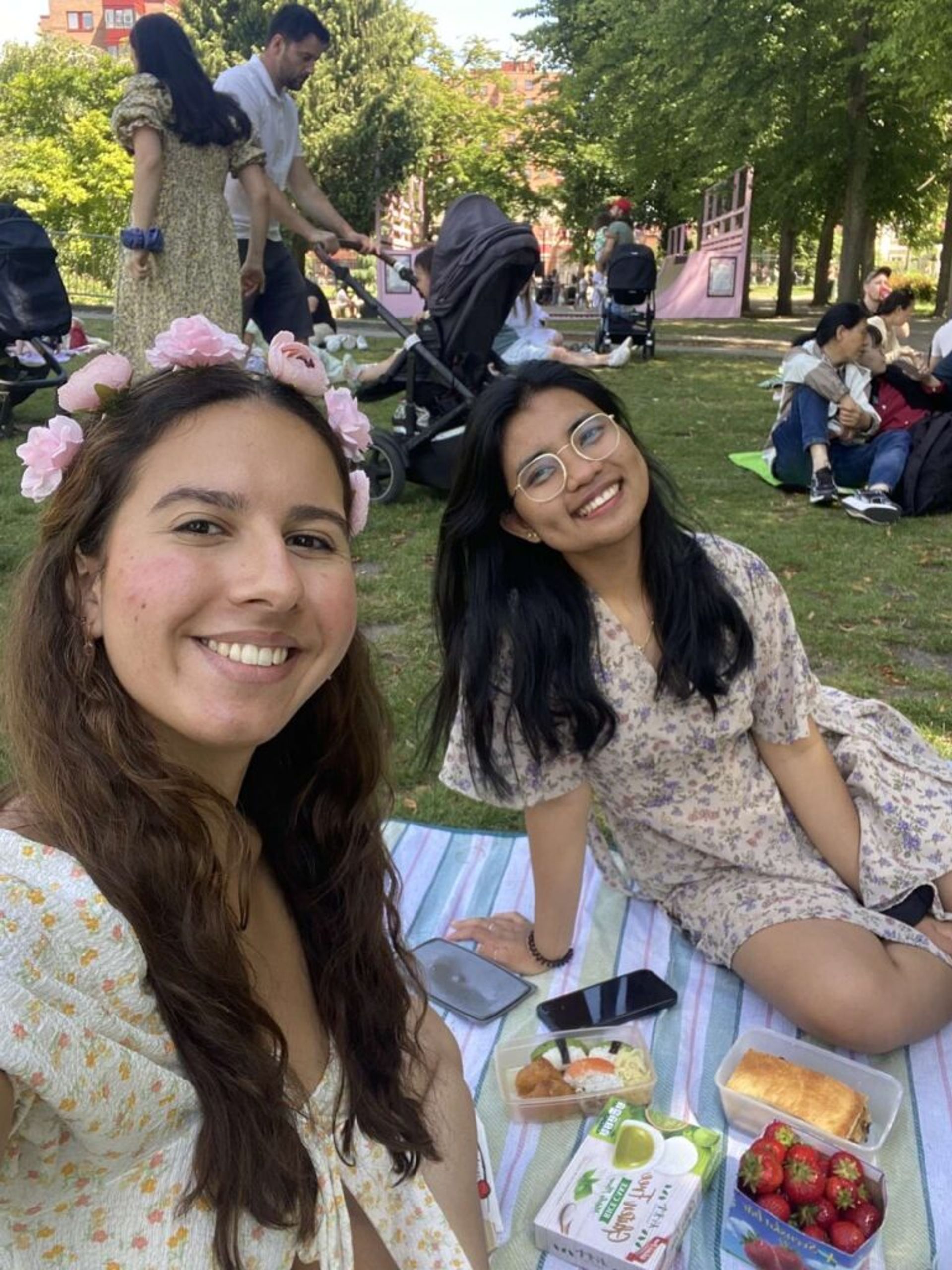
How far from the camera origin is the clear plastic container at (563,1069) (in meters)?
2.07

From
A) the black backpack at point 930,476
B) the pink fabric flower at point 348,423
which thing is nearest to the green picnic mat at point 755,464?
the black backpack at point 930,476

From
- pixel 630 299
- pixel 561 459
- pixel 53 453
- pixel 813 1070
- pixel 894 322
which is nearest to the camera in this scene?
pixel 53 453

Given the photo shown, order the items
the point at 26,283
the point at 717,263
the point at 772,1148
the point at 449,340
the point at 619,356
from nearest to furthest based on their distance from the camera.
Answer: the point at 772,1148 < the point at 449,340 < the point at 26,283 < the point at 619,356 < the point at 717,263

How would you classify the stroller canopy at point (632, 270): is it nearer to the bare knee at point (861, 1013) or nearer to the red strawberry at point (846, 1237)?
the bare knee at point (861, 1013)

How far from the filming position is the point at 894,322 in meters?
8.05

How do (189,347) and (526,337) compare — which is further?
(526,337)

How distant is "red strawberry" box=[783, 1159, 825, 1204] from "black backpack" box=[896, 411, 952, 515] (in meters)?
5.44

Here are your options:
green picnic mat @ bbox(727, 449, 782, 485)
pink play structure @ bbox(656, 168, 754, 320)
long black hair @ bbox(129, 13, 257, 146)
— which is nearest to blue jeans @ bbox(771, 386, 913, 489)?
green picnic mat @ bbox(727, 449, 782, 485)

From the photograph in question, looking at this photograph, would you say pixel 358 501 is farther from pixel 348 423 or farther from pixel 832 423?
pixel 832 423

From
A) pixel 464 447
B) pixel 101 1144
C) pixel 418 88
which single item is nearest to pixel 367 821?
pixel 101 1144

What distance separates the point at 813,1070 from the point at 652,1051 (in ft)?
1.15

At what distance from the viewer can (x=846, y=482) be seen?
7070mm

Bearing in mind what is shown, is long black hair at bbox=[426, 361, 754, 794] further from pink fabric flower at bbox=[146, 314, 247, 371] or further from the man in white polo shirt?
the man in white polo shirt

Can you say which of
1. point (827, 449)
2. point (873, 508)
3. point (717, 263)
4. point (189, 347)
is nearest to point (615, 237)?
point (827, 449)
